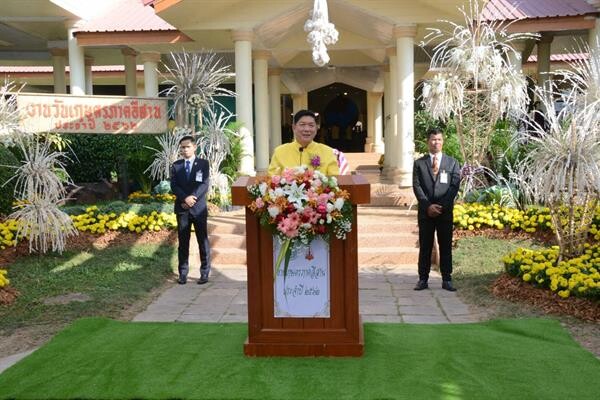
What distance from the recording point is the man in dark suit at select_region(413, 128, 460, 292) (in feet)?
22.3

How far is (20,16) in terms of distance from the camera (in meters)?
13.3

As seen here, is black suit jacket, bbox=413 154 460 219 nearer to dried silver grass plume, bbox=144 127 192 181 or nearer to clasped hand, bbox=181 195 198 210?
clasped hand, bbox=181 195 198 210

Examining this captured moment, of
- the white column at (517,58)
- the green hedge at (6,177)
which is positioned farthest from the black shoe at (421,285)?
the white column at (517,58)

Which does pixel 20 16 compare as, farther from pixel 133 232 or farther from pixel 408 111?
pixel 408 111

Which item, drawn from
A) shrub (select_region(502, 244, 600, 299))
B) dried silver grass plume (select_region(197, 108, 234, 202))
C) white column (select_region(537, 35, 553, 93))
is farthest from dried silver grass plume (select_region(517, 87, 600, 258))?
white column (select_region(537, 35, 553, 93))

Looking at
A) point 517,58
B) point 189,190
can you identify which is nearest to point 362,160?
point 517,58

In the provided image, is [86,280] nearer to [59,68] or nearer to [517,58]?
[517,58]

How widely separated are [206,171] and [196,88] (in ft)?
13.3

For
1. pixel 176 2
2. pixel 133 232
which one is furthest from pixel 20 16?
pixel 133 232

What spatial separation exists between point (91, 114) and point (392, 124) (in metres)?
6.34

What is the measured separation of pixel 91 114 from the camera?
9703mm

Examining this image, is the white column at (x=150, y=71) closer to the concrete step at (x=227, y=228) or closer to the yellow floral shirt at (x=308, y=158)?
the concrete step at (x=227, y=228)

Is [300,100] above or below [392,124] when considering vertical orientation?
above

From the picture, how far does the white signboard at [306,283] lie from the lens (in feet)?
14.2
